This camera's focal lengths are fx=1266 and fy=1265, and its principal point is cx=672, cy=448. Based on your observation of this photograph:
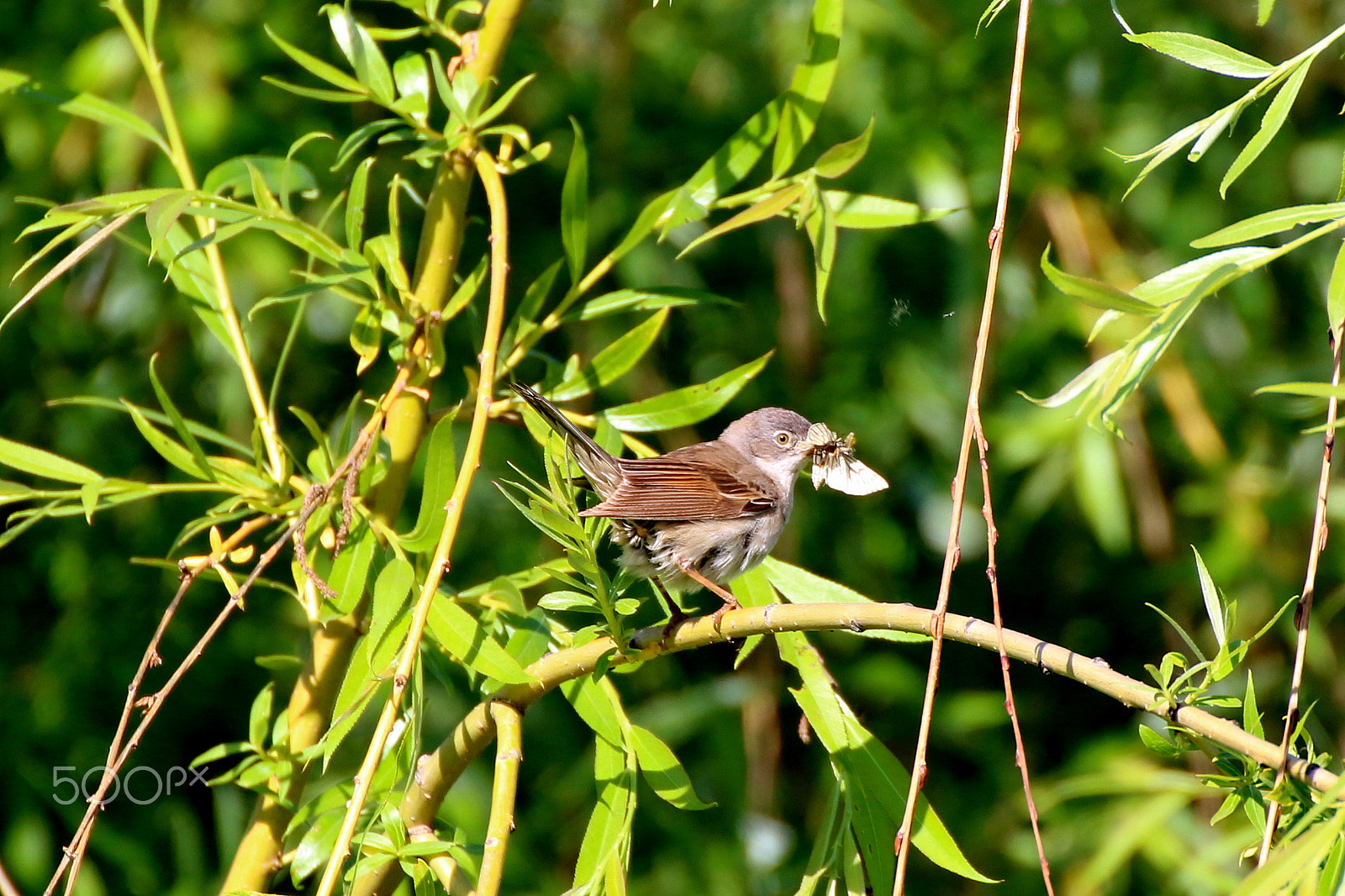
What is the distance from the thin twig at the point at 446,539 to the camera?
146 centimetres

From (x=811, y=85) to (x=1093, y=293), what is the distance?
953 millimetres

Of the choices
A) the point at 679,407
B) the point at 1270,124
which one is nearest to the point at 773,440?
the point at 679,407

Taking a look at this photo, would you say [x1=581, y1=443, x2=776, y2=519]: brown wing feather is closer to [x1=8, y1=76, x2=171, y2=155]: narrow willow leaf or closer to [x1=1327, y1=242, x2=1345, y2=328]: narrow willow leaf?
[x1=8, y1=76, x2=171, y2=155]: narrow willow leaf

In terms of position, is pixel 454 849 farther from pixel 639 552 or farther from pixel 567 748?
pixel 567 748

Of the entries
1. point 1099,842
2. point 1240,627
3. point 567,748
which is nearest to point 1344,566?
point 1240,627

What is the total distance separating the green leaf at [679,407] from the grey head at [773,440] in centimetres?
104

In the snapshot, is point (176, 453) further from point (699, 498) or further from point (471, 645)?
point (699, 498)

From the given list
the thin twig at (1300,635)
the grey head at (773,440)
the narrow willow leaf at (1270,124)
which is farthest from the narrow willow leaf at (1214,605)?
the grey head at (773,440)

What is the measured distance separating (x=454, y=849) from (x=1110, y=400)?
968 mm

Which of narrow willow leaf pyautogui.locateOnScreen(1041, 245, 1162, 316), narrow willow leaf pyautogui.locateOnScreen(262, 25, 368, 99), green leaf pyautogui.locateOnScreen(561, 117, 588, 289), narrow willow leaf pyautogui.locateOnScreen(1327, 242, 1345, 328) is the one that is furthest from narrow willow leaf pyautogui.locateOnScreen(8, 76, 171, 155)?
narrow willow leaf pyautogui.locateOnScreen(1327, 242, 1345, 328)

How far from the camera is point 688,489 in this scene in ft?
9.69

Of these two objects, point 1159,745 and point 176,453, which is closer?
point 1159,745
